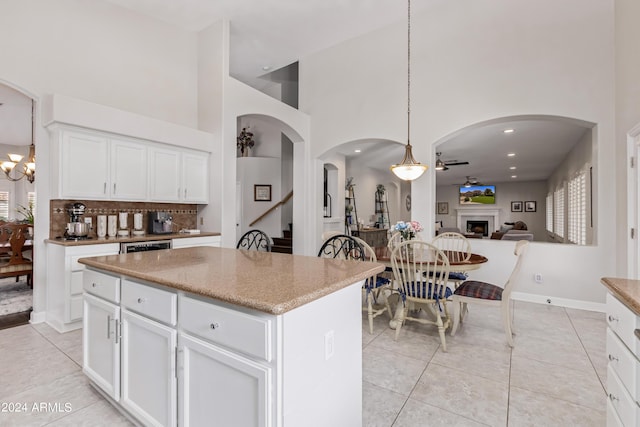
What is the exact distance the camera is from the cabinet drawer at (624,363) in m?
1.07

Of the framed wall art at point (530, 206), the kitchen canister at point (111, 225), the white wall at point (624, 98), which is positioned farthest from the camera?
the framed wall art at point (530, 206)

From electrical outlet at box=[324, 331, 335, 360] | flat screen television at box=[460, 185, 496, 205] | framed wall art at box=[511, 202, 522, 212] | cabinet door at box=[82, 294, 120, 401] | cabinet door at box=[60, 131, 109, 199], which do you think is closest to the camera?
electrical outlet at box=[324, 331, 335, 360]

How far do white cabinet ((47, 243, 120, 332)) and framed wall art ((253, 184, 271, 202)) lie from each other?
4.17 m

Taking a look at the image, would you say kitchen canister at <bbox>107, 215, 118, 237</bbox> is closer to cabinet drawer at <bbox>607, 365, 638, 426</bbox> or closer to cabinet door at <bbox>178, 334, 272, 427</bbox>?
cabinet door at <bbox>178, 334, 272, 427</bbox>

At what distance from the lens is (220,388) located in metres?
1.25

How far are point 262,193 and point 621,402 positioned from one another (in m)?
6.77

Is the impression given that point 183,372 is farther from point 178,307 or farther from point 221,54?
point 221,54

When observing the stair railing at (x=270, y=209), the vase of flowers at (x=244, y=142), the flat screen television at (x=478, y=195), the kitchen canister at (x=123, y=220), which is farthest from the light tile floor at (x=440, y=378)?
the flat screen television at (x=478, y=195)

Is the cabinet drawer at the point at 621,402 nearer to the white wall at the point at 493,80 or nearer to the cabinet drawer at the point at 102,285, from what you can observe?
the cabinet drawer at the point at 102,285

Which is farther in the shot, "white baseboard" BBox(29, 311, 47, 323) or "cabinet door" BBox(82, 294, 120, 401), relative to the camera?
"white baseboard" BBox(29, 311, 47, 323)

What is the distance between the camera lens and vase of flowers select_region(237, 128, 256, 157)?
773 centimetres

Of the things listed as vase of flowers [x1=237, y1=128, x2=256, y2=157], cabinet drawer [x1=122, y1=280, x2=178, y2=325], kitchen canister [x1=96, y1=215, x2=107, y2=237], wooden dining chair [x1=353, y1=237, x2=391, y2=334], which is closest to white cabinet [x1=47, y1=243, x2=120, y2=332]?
kitchen canister [x1=96, y1=215, x2=107, y2=237]

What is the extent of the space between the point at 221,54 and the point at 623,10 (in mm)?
4874

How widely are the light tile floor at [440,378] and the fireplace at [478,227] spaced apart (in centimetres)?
1050
